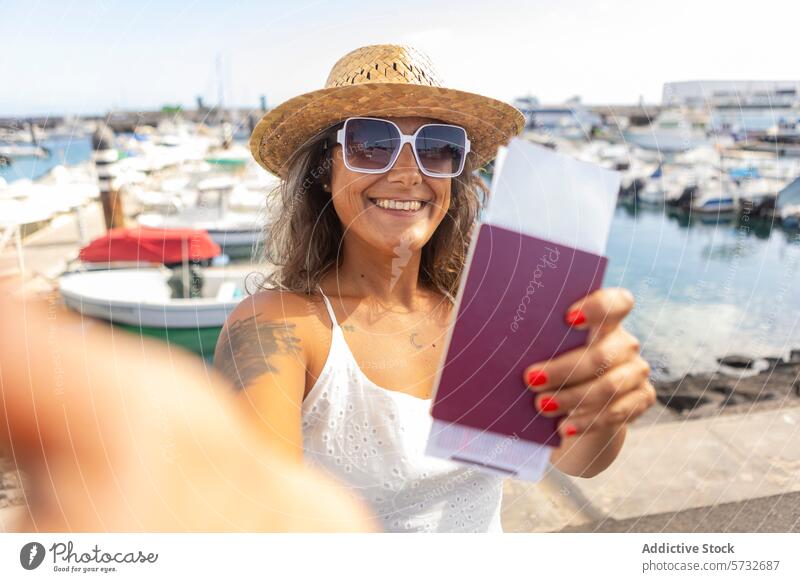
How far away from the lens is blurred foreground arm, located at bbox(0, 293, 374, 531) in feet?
2.27

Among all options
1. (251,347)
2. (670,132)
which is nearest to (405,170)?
(251,347)

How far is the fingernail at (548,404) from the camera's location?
2.15ft

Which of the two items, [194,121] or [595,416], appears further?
[194,121]

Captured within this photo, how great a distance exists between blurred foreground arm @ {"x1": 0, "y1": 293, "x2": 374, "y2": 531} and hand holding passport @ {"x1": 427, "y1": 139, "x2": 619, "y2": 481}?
196mm

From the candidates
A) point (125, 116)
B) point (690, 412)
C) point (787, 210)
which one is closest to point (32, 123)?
point (125, 116)

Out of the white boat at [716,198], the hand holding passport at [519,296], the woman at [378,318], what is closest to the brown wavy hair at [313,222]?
the woman at [378,318]

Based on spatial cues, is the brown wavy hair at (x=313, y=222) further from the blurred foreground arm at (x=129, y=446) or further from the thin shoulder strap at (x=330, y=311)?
the blurred foreground arm at (x=129, y=446)

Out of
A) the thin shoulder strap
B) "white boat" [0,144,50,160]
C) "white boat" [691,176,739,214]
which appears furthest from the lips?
"white boat" [691,176,739,214]

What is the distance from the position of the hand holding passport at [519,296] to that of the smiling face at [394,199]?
0.25 feet

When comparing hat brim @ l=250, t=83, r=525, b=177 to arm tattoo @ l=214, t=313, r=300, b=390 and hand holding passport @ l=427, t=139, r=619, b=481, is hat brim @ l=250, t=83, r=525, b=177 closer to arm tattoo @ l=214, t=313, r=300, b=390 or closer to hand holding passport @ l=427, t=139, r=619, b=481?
hand holding passport @ l=427, t=139, r=619, b=481

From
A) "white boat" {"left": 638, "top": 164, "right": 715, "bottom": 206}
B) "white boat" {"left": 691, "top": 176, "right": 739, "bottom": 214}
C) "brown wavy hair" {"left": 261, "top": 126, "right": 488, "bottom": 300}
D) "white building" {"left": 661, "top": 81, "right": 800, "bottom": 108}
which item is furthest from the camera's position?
"white boat" {"left": 691, "top": 176, "right": 739, "bottom": 214}
